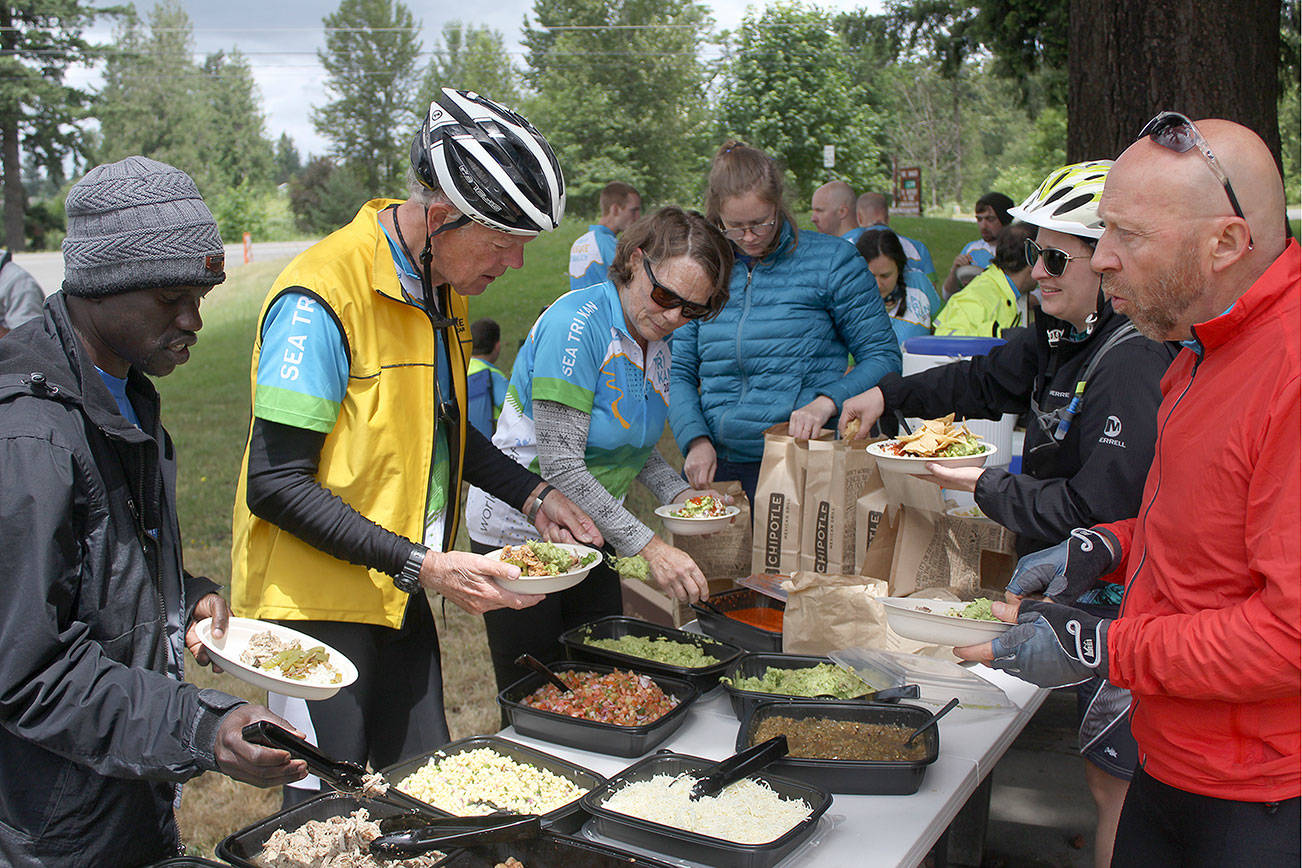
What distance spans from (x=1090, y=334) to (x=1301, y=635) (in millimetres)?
1182

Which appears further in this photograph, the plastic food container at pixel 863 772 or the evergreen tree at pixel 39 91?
the evergreen tree at pixel 39 91

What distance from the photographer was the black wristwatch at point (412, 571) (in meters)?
1.97

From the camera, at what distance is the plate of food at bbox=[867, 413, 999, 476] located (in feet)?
8.69

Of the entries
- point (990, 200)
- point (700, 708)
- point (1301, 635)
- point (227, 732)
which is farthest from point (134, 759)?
point (990, 200)

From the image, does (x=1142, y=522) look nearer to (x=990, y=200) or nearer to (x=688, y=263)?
(x=688, y=263)

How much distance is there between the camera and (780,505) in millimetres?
3070

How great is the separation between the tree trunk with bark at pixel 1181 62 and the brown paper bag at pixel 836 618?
2.96 metres

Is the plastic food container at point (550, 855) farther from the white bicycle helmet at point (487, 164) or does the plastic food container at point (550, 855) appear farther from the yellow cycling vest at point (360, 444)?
the white bicycle helmet at point (487, 164)

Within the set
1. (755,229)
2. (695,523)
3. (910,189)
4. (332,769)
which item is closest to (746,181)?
(755,229)

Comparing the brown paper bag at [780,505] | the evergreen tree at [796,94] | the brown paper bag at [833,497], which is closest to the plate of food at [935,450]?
the brown paper bag at [833,497]

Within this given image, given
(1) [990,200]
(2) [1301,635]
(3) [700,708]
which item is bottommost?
(3) [700,708]

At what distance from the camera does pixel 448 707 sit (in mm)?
4535

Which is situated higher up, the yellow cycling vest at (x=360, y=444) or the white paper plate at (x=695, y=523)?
the yellow cycling vest at (x=360, y=444)

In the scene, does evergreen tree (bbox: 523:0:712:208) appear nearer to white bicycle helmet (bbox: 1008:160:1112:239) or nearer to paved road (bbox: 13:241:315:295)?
paved road (bbox: 13:241:315:295)
